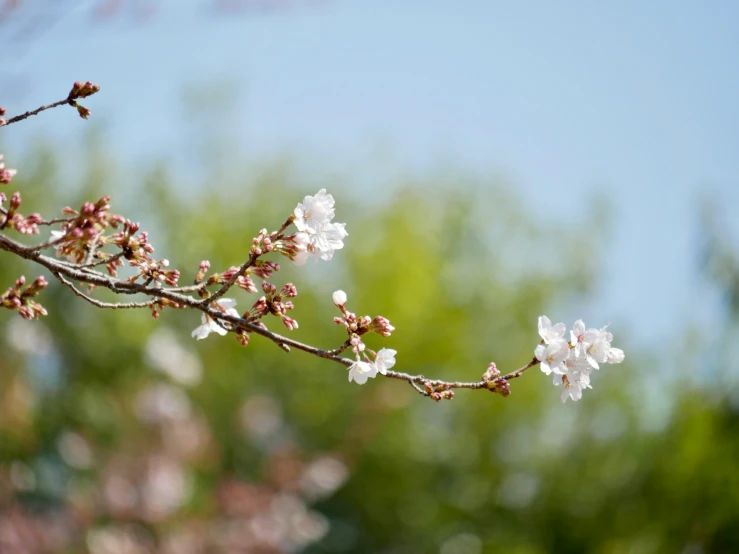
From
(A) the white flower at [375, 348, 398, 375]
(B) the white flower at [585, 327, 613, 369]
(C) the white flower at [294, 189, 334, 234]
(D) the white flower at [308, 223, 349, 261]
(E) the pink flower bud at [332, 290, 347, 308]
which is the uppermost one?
(C) the white flower at [294, 189, 334, 234]

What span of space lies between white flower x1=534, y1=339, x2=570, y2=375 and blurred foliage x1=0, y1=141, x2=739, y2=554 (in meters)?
5.43

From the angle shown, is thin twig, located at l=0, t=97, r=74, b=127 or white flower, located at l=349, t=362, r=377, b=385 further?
white flower, located at l=349, t=362, r=377, b=385

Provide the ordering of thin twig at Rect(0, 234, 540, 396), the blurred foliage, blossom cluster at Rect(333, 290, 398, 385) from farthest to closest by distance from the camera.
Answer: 1. the blurred foliage
2. blossom cluster at Rect(333, 290, 398, 385)
3. thin twig at Rect(0, 234, 540, 396)

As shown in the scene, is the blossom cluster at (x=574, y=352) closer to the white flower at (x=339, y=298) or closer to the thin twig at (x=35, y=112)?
the white flower at (x=339, y=298)

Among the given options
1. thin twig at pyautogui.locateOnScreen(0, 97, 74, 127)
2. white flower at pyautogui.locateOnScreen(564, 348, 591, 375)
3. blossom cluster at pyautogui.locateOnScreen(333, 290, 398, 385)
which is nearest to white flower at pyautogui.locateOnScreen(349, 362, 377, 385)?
blossom cluster at pyautogui.locateOnScreen(333, 290, 398, 385)

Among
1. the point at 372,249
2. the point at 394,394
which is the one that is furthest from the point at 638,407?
the point at 372,249

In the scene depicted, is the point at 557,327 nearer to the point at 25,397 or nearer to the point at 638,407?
the point at 25,397

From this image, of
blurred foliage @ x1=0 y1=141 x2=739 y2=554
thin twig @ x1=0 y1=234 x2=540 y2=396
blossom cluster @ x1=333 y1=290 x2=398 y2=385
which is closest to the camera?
thin twig @ x1=0 y1=234 x2=540 y2=396

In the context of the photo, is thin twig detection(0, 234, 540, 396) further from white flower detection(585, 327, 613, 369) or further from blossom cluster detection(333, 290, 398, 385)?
white flower detection(585, 327, 613, 369)

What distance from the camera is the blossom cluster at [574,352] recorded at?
1.29 metres

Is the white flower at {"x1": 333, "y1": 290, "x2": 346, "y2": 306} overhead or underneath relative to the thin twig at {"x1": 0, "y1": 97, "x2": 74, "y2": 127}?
underneath

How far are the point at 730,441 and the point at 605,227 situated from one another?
2.91 m

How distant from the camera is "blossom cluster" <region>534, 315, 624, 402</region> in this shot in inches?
50.7

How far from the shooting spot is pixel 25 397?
651 centimetres
